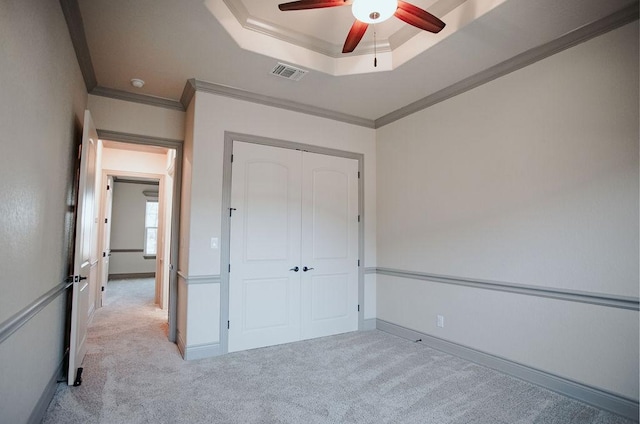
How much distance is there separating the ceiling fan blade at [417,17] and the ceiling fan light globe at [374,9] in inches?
2.5

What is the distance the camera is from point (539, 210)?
9.48 ft

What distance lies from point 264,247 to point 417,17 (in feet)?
8.75

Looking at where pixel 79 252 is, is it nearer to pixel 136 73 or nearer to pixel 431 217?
pixel 136 73

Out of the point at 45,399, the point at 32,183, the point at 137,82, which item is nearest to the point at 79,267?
the point at 45,399

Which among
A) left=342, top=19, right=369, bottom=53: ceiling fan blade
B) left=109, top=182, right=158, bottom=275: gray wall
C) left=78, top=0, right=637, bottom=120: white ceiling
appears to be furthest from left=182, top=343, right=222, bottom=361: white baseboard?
left=109, top=182, right=158, bottom=275: gray wall

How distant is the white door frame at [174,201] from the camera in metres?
3.88

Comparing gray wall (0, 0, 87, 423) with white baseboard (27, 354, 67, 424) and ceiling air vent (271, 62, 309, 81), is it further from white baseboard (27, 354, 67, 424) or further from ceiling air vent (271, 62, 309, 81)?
ceiling air vent (271, 62, 309, 81)

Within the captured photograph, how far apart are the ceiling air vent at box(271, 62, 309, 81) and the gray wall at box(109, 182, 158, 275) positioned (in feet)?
25.7

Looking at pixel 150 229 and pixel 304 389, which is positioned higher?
pixel 150 229

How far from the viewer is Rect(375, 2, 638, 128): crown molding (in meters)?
2.45

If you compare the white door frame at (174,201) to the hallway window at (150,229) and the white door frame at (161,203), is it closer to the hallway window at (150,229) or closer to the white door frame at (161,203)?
the white door frame at (161,203)

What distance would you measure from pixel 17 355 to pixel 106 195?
15.5 feet

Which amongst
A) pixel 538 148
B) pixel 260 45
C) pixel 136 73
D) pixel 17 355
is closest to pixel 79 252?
pixel 17 355

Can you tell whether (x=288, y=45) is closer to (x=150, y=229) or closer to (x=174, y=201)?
(x=174, y=201)
